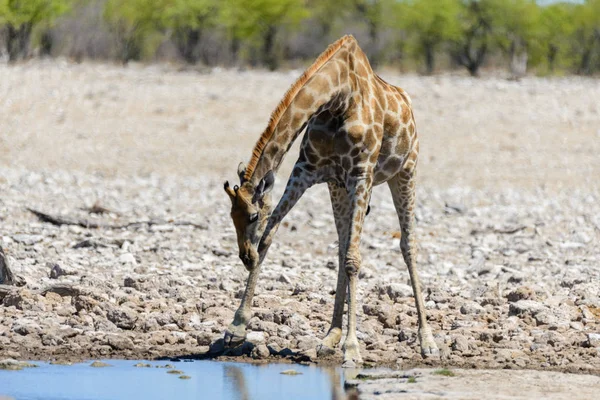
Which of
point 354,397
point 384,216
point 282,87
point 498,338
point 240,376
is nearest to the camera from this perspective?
point 354,397

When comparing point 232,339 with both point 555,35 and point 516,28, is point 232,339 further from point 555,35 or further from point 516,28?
point 555,35

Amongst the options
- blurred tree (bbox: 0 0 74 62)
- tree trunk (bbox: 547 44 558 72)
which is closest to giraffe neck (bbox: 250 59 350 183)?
blurred tree (bbox: 0 0 74 62)

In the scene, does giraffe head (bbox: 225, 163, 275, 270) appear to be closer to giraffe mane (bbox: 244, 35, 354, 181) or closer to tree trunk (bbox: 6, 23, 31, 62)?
giraffe mane (bbox: 244, 35, 354, 181)

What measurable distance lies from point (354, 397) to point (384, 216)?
892 centimetres

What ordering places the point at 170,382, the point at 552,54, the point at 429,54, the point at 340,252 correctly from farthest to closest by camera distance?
the point at 552,54, the point at 429,54, the point at 340,252, the point at 170,382

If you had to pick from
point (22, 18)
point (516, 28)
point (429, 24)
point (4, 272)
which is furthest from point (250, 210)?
point (516, 28)

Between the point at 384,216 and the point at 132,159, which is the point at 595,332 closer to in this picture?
the point at 384,216

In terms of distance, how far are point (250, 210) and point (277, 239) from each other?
245 inches

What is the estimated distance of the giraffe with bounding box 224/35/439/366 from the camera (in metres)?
7.54

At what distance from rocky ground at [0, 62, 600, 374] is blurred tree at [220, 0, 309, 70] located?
18.3m

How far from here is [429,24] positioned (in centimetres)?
5184

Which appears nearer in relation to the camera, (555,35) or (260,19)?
(260,19)

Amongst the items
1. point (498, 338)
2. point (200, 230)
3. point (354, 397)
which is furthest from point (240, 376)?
point (200, 230)

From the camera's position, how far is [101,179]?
20516mm
